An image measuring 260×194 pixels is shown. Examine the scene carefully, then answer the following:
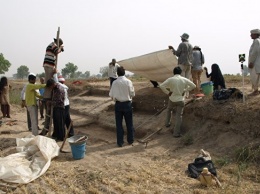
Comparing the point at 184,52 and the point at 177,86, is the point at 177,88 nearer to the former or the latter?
the point at 177,86

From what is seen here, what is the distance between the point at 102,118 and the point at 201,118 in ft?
12.5

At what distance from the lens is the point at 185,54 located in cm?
804

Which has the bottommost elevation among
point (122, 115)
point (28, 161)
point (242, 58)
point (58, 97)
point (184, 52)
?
point (28, 161)

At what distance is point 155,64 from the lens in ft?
30.3

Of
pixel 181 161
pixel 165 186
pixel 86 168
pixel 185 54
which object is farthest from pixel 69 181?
pixel 185 54

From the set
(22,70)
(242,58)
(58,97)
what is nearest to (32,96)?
(58,97)

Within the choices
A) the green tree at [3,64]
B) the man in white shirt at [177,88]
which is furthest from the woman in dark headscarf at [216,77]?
the green tree at [3,64]

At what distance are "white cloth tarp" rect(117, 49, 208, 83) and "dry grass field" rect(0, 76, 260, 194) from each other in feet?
3.19

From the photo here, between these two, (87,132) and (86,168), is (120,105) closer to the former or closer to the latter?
(86,168)

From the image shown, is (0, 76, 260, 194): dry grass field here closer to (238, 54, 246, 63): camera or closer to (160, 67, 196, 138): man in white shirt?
(160, 67, 196, 138): man in white shirt

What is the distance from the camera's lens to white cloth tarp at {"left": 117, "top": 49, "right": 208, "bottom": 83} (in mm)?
8734

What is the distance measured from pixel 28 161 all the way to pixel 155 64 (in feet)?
17.4

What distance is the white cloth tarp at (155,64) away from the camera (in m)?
8.73

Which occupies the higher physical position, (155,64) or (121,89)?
(155,64)
